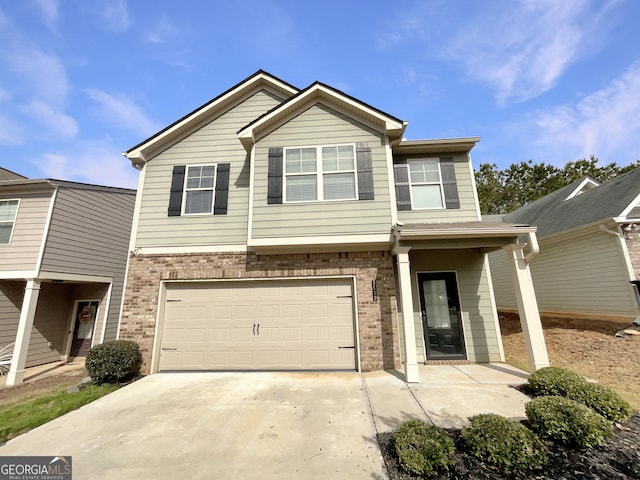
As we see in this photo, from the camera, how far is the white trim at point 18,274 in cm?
786

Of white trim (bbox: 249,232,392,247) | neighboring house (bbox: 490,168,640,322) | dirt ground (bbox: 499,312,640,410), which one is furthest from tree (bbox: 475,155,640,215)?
white trim (bbox: 249,232,392,247)

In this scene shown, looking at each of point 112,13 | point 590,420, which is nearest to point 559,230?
point 590,420

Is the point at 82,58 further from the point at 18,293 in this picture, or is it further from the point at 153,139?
the point at 18,293

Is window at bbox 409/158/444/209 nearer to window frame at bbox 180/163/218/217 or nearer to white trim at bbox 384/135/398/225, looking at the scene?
white trim at bbox 384/135/398/225

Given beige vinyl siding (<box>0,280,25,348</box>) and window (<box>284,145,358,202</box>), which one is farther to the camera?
beige vinyl siding (<box>0,280,25,348</box>)

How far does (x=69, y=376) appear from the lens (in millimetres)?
7809

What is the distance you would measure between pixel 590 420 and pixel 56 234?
42.9 ft

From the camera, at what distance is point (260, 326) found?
708 centimetres

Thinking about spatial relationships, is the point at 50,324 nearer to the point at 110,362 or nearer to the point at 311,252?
the point at 110,362

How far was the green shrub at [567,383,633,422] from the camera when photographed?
3.79m

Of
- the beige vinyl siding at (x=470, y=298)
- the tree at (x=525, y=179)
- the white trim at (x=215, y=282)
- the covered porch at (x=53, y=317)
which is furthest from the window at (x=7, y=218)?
the tree at (x=525, y=179)

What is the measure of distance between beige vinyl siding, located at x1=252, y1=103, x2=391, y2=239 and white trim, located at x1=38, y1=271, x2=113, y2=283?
6.74 meters

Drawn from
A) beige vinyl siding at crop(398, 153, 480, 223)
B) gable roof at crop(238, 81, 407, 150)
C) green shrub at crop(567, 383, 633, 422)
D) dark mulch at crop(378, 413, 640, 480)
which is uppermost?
gable roof at crop(238, 81, 407, 150)

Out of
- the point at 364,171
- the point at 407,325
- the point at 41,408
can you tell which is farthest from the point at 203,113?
the point at 407,325
